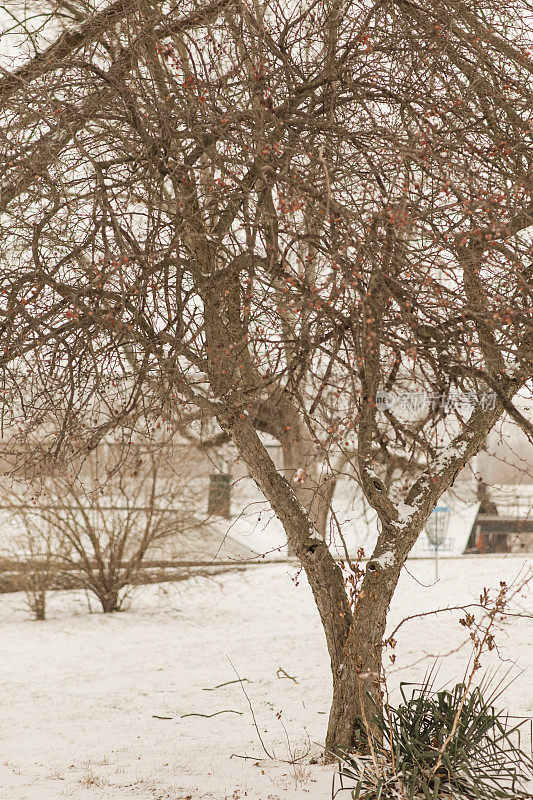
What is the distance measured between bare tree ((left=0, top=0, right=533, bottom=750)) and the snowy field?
95cm

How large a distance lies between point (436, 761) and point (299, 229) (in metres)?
3.02

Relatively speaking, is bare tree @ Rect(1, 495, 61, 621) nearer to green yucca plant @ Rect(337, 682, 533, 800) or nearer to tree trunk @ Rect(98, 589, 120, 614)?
tree trunk @ Rect(98, 589, 120, 614)

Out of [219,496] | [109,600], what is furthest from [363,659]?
[109,600]

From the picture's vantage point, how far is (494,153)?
14.0ft

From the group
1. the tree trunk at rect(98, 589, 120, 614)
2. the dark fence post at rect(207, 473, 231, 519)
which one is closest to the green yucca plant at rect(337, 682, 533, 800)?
the dark fence post at rect(207, 473, 231, 519)

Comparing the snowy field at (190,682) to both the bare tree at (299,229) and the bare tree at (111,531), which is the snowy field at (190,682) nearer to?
the bare tree at (111,531)

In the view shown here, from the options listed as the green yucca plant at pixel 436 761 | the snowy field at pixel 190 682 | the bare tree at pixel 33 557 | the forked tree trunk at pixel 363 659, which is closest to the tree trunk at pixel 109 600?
the snowy field at pixel 190 682

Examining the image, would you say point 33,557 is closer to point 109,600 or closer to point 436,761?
point 109,600

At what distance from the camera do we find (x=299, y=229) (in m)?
4.53

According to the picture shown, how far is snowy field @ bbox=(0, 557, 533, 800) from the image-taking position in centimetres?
519

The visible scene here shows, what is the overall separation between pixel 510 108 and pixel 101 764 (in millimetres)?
5072

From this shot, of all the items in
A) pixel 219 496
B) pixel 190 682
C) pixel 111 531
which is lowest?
pixel 190 682

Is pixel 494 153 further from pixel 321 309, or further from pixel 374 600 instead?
A: pixel 374 600

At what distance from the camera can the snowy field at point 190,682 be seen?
A: 17.0 feet
